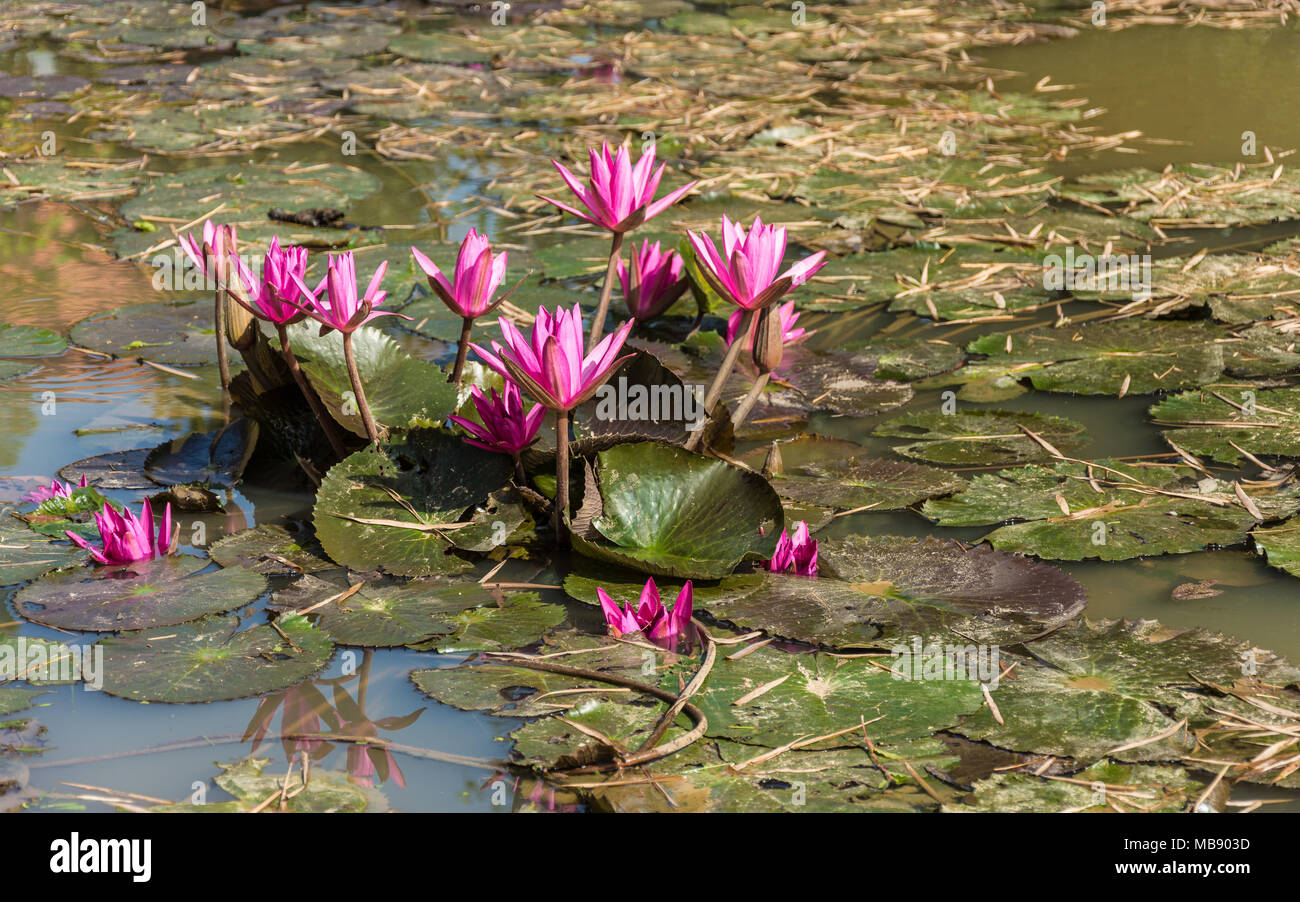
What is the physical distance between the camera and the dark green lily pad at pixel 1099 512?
218 cm

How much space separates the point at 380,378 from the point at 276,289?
35 centimetres

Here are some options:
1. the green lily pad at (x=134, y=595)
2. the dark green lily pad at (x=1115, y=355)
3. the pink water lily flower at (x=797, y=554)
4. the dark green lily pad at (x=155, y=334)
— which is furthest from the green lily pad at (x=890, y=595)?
the dark green lily pad at (x=155, y=334)

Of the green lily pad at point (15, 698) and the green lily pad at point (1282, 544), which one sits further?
the green lily pad at point (1282, 544)

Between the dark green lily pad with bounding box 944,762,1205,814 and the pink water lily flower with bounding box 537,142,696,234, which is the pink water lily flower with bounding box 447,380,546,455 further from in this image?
the dark green lily pad with bounding box 944,762,1205,814

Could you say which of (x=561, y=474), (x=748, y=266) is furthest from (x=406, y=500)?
(x=748, y=266)

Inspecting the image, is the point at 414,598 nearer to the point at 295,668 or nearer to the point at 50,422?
the point at 295,668

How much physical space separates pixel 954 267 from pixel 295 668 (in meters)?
2.62

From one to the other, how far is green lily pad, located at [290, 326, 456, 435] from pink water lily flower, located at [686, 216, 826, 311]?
648 millimetres

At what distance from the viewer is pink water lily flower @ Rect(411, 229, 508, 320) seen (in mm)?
2223

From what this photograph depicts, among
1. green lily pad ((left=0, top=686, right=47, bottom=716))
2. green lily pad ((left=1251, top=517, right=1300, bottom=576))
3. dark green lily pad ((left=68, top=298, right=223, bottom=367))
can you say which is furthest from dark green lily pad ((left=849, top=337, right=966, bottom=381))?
green lily pad ((left=0, top=686, right=47, bottom=716))

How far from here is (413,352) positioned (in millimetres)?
Answer: 3260

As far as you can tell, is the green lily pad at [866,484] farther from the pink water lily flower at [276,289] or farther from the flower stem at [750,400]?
the pink water lily flower at [276,289]

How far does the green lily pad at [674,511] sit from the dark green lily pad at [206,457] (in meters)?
0.86

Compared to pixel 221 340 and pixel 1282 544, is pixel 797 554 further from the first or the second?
pixel 221 340
